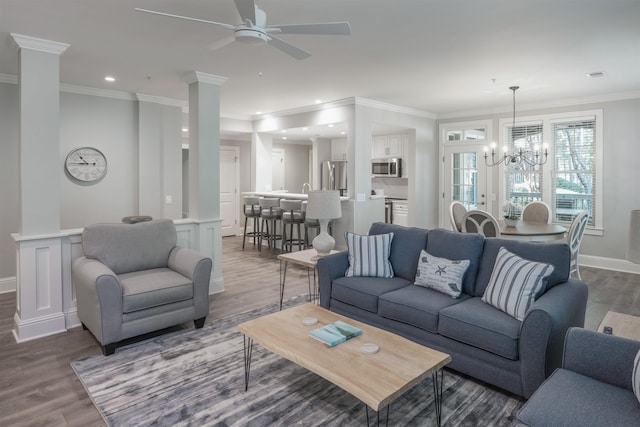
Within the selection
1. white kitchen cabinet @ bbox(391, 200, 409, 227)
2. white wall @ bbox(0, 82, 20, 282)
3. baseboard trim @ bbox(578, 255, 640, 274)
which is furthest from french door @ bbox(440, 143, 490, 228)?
white wall @ bbox(0, 82, 20, 282)

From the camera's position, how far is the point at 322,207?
4098 mm

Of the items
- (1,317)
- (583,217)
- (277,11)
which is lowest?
(1,317)

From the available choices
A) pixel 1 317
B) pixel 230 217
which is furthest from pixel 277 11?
pixel 230 217

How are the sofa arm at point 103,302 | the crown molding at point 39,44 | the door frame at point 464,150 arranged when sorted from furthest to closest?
the door frame at point 464,150, the crown molding at point 39,44, the sofa arm at point 103,302

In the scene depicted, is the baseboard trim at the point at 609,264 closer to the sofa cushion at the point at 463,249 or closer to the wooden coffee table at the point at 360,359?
the sofa cushion at the point at 463,249

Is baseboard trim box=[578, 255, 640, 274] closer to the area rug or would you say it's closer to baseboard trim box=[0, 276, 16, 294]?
the area rug

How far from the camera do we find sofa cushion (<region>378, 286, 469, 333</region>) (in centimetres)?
282

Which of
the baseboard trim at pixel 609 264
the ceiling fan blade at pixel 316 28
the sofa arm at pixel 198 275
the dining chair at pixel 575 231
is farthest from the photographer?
the baseboard trim at pixel 609 264

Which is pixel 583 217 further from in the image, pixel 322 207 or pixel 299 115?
pixel 299 115

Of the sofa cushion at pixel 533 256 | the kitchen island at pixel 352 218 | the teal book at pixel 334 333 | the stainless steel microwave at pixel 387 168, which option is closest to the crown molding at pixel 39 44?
the teal book at pixel 334 333

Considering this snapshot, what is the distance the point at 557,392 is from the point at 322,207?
273 cm

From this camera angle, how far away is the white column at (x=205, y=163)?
182 inches

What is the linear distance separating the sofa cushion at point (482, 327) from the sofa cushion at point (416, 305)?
0.24ft

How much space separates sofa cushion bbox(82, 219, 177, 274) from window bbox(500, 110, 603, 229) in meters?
5.81
